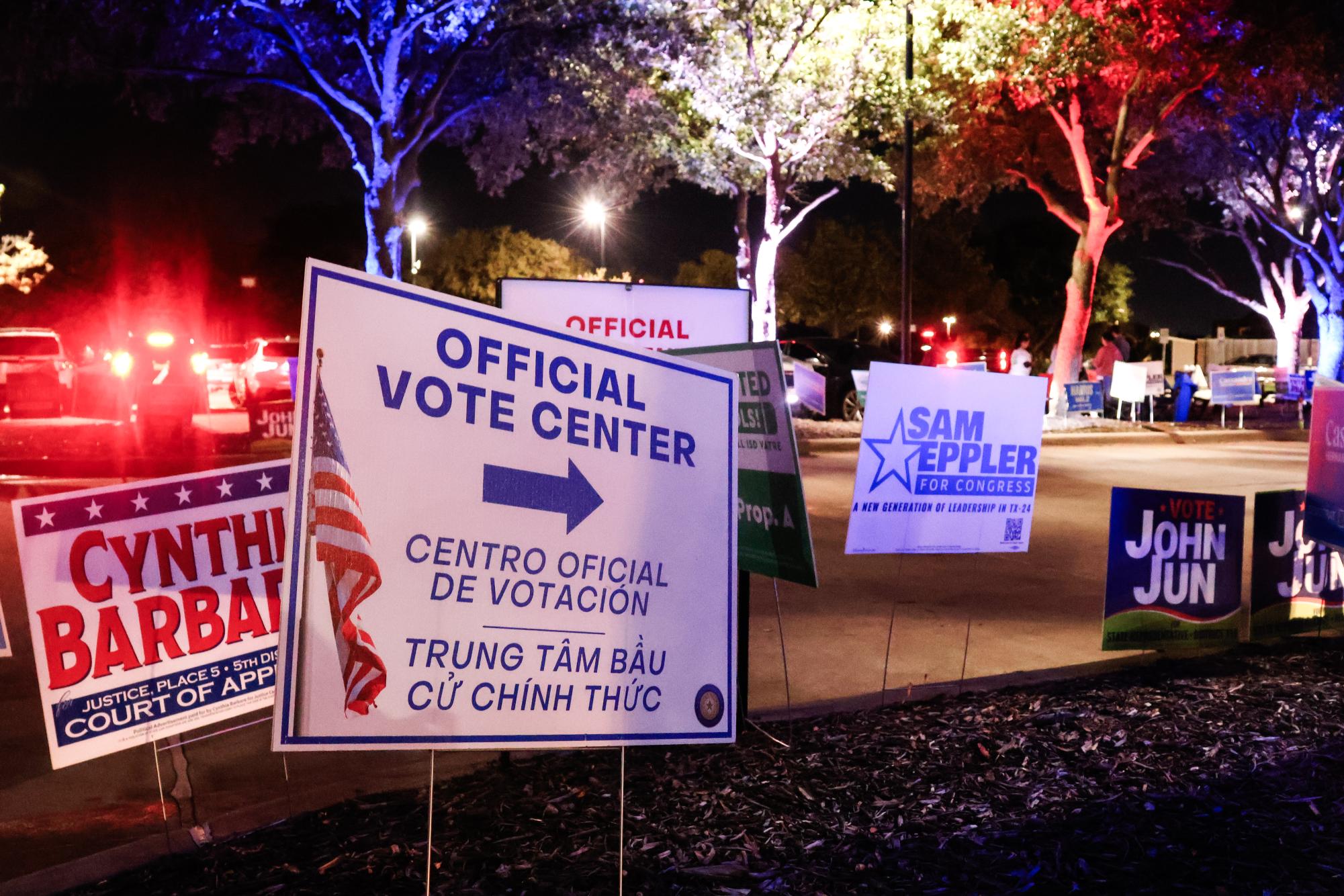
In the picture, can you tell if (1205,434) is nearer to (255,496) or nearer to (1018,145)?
(1018,145)

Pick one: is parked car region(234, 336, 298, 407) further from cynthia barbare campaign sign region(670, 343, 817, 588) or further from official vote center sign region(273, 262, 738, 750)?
official vote center sign region(273, 262, 738, 750)

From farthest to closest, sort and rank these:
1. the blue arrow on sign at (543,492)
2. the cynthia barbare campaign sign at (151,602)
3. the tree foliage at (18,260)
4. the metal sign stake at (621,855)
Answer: the tree foliage at (18,260), the cynthia barbare campaign sign at (151,602), the metal sign stake at (621,855), the blue arrow on sign at (543,492)

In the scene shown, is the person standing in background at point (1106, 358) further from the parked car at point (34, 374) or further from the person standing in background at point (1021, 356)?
the parked car at point (34, 374)

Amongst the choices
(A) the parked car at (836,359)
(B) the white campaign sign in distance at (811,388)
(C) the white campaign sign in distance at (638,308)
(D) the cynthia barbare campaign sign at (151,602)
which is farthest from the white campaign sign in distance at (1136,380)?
(D) the cynthia barbare campaign sign at (151,602)

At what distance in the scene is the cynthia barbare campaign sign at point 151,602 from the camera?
4.00 metres

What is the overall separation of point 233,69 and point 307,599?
72.0 ft

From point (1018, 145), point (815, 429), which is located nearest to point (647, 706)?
point (815, 429)

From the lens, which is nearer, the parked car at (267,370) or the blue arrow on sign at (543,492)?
the blue arrow on sign at (543,492)

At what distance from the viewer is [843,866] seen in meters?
3.59

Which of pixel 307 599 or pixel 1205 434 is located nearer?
pixel 307 599

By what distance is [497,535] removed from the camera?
2.86m

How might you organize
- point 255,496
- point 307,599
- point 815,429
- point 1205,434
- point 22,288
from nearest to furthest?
point 307,599
point 255,496
point 815,429
point 1205,434
point 22,288

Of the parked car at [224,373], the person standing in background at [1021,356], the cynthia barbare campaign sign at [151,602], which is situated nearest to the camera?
the cynthia barbare campaign sign at [151,602]

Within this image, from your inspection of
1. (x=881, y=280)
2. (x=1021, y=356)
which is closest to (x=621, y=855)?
(x=1021, y=356)
